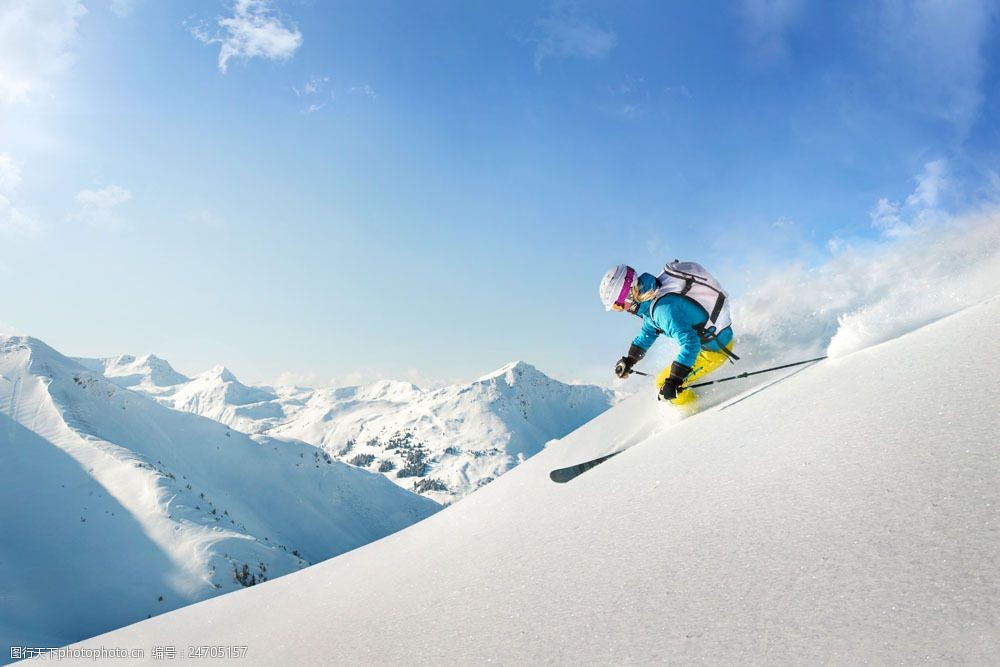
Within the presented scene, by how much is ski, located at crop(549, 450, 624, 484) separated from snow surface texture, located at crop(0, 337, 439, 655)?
86.7 feet

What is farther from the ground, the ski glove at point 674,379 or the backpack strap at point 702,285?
the backpack strap at point 702,285

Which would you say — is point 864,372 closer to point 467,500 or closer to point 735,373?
point 735,373

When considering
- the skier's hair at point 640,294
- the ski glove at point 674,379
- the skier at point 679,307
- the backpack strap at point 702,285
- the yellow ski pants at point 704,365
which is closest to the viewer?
the ski glove at point 674,379

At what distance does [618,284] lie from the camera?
730 centimetres

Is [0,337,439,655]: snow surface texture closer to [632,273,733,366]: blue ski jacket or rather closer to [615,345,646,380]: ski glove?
[615,345,646,380]: ski glove

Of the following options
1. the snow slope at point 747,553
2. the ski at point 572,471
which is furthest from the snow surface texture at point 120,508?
the ski at point 572,471

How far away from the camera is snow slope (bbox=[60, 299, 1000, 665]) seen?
2.10 metres

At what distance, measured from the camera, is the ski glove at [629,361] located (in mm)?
8000

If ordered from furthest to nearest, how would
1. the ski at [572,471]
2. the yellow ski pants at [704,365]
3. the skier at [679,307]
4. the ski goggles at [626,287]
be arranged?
the yellow ski pants at [704,365], the ski goggles at [626,287], the skier at [679,307], the ski at [572,471]

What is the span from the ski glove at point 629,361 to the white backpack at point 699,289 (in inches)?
43.4

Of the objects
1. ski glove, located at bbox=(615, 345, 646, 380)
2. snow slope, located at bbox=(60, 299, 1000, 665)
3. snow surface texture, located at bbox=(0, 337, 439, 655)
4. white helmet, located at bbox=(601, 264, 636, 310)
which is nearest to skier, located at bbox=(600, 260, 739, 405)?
white helmet, located at bbox=(601, 264, 636, 310)

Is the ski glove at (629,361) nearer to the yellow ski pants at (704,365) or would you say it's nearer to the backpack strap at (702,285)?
the yellow ski pants at (704,365)

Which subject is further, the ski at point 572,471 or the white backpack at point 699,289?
the white backpack at point 699,289

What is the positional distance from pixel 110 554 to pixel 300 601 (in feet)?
107
